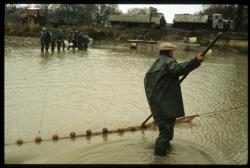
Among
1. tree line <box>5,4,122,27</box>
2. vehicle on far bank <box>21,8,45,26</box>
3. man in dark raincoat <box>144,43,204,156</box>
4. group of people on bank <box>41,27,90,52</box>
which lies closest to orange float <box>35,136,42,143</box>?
man in dark raincoat <box>144,43,204,156</box>

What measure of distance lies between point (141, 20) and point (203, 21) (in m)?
6.70

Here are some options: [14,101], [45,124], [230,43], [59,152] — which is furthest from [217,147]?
[230,43]

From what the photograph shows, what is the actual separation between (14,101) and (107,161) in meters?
4.59

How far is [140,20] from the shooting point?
47.9 m

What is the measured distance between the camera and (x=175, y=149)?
7.05 metres

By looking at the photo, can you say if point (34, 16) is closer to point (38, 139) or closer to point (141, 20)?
point (141, 20)

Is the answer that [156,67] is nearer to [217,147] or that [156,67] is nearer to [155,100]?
[155,100]

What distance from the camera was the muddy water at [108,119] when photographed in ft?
21.7

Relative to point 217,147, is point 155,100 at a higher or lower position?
higher

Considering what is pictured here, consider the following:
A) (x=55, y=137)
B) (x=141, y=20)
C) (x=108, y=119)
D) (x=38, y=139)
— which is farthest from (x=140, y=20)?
(x=38, y=139)

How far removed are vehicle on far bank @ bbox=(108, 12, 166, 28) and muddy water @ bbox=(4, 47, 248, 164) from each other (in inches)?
1264

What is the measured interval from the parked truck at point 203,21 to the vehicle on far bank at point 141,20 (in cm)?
196

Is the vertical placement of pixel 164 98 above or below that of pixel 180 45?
above

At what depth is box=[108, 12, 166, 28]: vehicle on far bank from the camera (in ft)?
156
